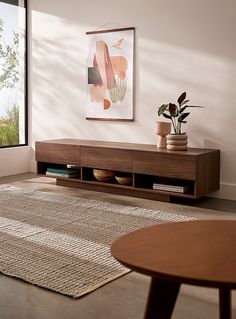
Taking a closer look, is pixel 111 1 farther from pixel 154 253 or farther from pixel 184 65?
pixel 154 253

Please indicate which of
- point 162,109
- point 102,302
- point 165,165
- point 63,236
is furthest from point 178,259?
point 162,109

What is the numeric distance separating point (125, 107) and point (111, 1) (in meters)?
1.22

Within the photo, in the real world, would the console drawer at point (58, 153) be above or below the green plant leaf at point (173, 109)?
below

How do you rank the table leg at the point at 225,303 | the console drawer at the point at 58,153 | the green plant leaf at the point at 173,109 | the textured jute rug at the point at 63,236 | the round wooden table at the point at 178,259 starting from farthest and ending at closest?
the console drawer at the point at 58,153 < the green plant leaf at the point at 173,109 < the textured jute rug at the point at 63,236 < the table leg at the point at 225,303 < the round wooden table at the point at 178,259

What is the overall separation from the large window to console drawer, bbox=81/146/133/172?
1.58 m

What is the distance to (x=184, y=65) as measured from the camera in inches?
203

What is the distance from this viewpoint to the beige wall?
16.2ft

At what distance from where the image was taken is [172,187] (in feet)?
15.7

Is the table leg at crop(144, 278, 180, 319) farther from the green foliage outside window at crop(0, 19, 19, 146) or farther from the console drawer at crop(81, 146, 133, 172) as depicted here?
the green foliage outside window at crop(0, 19, 19, 146)

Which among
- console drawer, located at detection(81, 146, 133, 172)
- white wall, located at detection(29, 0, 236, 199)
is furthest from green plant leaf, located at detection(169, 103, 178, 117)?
console drawer, located at detection(81, 146, 133, 172)

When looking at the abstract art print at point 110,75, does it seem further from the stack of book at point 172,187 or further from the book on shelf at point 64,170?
the stack of book at point 172,187

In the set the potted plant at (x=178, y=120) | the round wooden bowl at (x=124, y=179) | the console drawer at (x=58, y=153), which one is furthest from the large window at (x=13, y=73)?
the potted plant at (x=178, y=120)

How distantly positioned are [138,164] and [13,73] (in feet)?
8.20

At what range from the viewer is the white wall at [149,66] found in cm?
494
